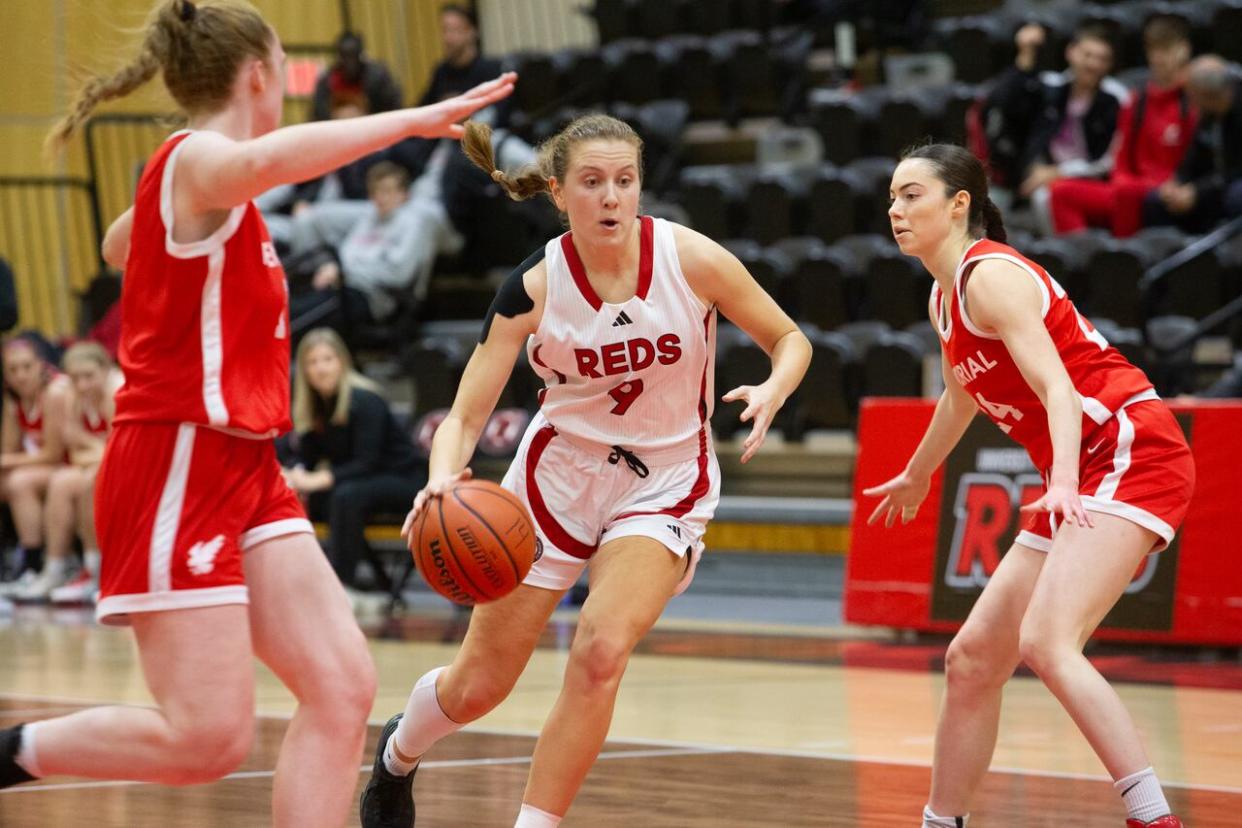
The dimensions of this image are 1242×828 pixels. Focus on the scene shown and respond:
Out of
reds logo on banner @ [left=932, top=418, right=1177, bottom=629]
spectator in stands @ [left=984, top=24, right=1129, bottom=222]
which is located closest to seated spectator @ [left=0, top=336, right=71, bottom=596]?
reds logo on banner @ [left=932, top=418, right=1177, bottom=629]

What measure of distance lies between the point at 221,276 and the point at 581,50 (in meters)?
11.9

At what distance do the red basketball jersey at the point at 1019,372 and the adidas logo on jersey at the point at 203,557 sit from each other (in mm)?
1856

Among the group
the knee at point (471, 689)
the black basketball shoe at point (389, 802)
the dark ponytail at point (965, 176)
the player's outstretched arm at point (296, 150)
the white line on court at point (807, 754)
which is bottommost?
the white line on court at point (807, 754)

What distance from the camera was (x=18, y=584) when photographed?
11.9 m

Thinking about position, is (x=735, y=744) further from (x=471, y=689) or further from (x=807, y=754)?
(x=471, y=689)

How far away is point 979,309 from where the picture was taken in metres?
4.15

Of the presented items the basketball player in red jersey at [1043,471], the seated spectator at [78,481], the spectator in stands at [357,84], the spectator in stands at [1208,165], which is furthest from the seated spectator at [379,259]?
the basketball player in red jersey at [1043,471]

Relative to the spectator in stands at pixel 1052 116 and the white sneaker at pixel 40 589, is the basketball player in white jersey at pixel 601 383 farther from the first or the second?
the white sneaker at pixel 40 589

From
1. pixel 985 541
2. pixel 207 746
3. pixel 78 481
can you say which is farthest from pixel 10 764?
pixel 78 481

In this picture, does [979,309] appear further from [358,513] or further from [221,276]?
[358,513]

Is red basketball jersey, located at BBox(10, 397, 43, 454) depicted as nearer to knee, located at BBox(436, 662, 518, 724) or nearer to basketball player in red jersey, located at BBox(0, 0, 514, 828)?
knee, located at BBox(436, 662, 518, 724)

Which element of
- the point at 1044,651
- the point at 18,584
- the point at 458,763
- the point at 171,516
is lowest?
the point at 18,584

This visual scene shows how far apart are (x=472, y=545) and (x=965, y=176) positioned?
152 cm

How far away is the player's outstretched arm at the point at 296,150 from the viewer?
3.15m
